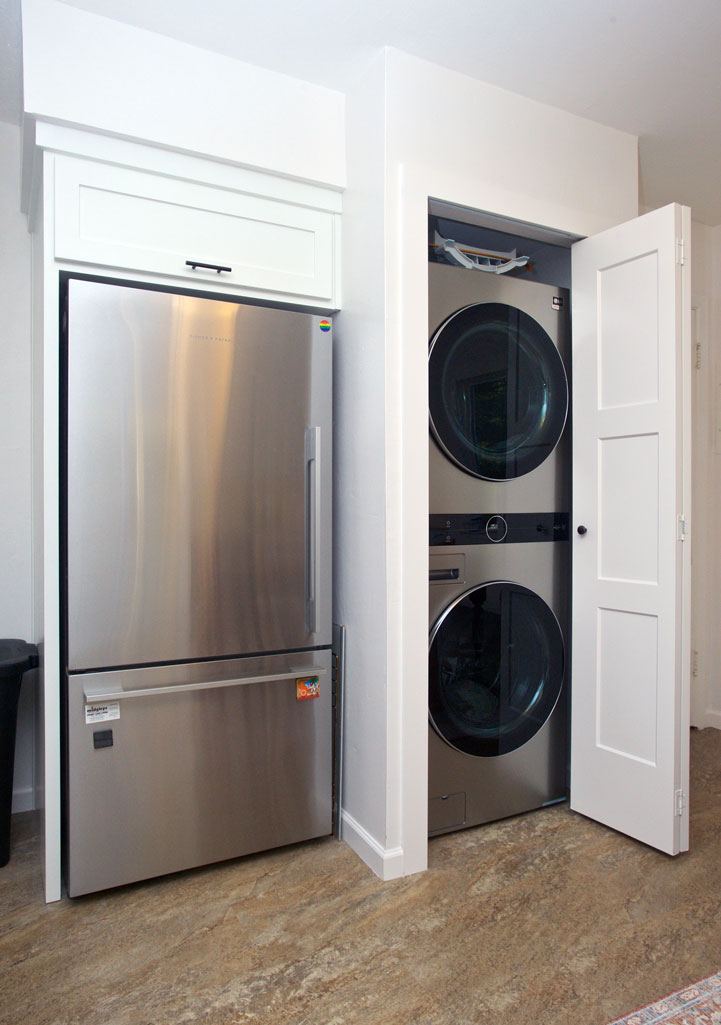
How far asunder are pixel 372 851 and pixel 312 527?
3.29 feet

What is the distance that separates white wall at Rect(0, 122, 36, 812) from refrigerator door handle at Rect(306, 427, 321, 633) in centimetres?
109

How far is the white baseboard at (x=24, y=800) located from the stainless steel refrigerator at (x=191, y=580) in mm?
778

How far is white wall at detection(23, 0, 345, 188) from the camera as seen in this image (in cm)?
180

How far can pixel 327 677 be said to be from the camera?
2.21 m

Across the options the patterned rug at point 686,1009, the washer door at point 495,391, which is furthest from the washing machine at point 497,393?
the patterned rug at point 686,1009

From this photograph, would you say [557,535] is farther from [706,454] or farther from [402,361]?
[706,454]

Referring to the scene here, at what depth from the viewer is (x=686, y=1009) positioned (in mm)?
1481

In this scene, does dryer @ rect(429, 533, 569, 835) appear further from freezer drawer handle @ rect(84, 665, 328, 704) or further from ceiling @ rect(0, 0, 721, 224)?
ceiling @ rect(0, 0, 721, 224)

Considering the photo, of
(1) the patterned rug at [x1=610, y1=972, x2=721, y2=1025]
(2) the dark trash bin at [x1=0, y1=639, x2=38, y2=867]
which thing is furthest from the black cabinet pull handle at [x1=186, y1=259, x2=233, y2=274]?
(1) the patterned rug at [x1=610, y1=972, x2=721, y2=1025]

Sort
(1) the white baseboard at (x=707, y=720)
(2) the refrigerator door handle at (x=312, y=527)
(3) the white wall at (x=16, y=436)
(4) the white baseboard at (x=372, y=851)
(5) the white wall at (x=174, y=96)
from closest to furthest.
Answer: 1. (5) the white wall at (x=174, y=96)
2. (4) the white baseboard at (x=372, y=851)
3. (2) the refrigerator door handle at (x=312, y=527)
4. (3) the white wall at (x=16, y=436)
5. (1) the white baseboard at (x=707, y=720)

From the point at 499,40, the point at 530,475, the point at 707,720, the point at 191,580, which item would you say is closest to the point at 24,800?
the point at 191,580

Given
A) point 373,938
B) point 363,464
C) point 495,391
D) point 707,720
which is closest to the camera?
point 373,938

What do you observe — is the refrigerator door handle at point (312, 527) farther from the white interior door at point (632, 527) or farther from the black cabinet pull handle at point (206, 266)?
the white interior door at point (632, 527)

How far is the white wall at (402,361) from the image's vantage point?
6.61ft
